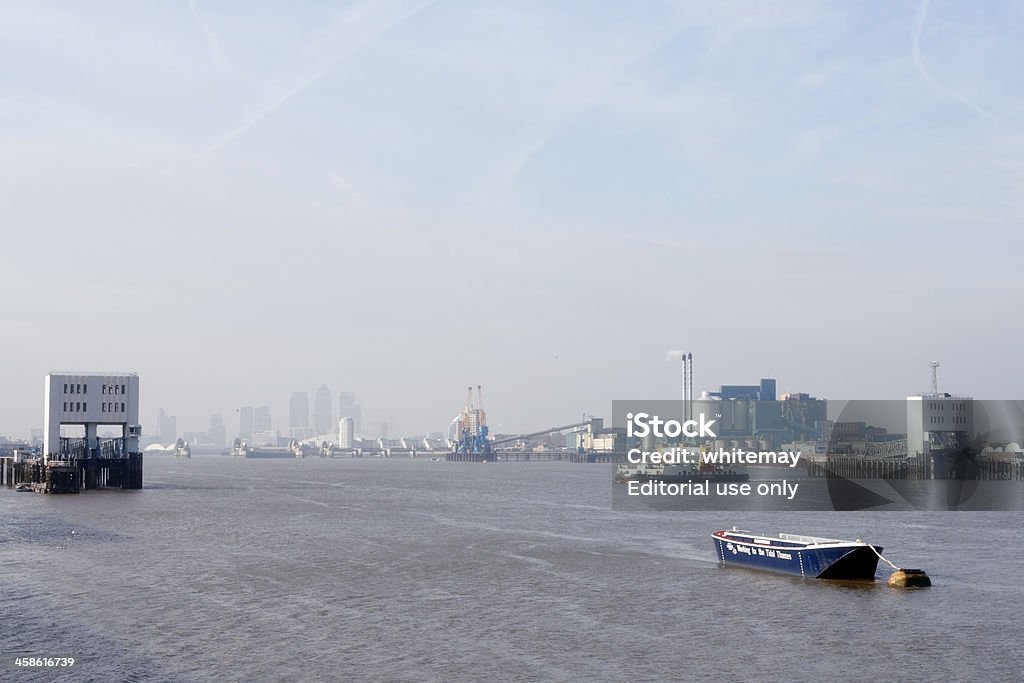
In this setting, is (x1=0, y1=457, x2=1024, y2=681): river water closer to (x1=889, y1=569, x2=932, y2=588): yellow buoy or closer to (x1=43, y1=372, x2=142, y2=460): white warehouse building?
(x1=889, y1=569, x2=932, y2=588): yellow buoy

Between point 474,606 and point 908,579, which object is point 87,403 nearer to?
point 474,606

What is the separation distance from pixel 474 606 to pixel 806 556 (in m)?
26.0

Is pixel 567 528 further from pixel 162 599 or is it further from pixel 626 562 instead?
pixel 162 599

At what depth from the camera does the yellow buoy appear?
70.4 meters

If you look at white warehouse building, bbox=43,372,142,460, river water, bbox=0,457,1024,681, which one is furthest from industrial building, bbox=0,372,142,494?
river water, bbox=0,457,1024,681

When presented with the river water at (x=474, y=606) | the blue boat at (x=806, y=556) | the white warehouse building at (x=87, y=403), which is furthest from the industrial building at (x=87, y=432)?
the blue boat at (x=806, y=556)

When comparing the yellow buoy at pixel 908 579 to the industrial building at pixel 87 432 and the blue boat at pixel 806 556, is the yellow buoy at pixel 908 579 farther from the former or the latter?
the industrial building at pixel 87 432

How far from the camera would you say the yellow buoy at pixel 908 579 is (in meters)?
70.4

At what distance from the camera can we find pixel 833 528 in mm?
118312

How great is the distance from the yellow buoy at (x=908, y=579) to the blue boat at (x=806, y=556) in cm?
241

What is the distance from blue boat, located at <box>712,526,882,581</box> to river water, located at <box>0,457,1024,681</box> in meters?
1.51

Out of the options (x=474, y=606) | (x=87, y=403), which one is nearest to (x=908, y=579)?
(x=474, y=606)

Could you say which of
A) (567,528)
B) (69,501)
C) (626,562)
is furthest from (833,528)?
(69,501)

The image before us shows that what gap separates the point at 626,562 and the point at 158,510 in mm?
73184
